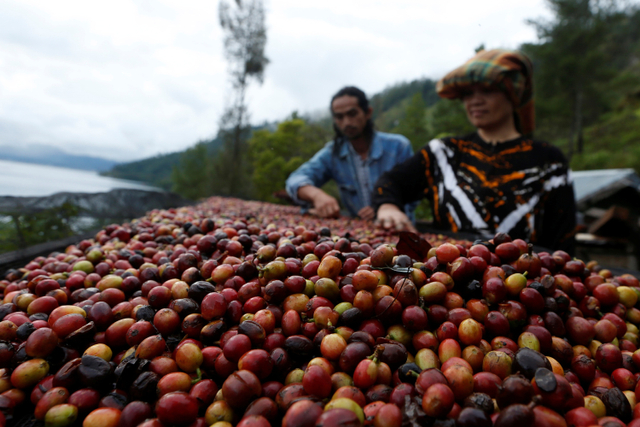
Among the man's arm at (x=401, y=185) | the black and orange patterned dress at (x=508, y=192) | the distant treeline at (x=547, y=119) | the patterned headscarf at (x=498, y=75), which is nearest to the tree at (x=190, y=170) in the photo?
the distant treeline at (x=547, y=119)

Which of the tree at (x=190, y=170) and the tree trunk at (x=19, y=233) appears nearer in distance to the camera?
the tree trunk at (x=19, y=233)

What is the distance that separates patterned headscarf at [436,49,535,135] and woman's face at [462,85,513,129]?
8cm

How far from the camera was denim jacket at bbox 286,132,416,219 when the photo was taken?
6332 millimetres

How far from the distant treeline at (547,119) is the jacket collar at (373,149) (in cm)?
225

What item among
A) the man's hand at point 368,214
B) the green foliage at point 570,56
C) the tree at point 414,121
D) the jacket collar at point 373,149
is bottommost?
the man's hand at point 368,214

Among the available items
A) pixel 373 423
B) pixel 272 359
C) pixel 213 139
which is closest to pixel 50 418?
pixel 272 359

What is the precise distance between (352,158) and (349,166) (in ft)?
0.56

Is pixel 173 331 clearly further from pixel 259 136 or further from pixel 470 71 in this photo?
pixel 259 136

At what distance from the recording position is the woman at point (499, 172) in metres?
3.68

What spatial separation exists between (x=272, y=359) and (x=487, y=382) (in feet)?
2.71

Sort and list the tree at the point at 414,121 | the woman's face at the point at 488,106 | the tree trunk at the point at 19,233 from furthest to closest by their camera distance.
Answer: the tree at the point at 414,121 < the woman's face at the point at 488,106 < the tree trunk at the point at 19,233

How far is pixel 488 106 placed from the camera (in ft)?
12.6

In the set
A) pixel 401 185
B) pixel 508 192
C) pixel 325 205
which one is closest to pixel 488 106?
pixel 508 192

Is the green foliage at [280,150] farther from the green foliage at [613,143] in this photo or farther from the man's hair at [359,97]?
the green foliage at [613,143]
